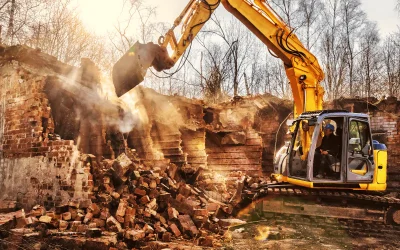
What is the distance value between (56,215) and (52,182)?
1085mm

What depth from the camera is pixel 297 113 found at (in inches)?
333

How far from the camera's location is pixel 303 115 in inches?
299

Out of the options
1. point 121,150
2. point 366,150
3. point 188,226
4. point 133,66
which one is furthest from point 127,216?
point 121,150

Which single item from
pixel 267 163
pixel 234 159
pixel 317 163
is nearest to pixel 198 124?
pixel 234 159

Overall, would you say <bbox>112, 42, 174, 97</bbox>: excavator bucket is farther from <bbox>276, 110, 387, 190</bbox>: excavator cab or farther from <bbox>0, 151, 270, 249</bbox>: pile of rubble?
<bbox>276, 110, 387, 190</bbox>: excavator cab

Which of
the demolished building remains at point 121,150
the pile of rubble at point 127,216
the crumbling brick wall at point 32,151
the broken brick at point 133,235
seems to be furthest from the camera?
the crumbling brick wall at point 32,151

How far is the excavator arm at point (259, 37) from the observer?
5.82 m

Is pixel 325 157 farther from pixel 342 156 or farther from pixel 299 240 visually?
pixel 299 240

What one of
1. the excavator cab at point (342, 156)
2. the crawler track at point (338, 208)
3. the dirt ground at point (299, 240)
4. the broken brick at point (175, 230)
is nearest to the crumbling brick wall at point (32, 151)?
the broken brick at point (175, 230)

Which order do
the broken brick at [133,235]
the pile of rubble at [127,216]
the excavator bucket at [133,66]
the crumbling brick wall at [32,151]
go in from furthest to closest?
the crumbling brick wall at [32,151]
the excavator bucket at [133,66]
the pile of rubble at [127,216]
the broken brick at [133,235]

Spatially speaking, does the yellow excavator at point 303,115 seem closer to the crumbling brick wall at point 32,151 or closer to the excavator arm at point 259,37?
the excavator arm at point 259,37

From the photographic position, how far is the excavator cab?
699cm

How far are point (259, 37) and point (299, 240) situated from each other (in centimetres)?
474

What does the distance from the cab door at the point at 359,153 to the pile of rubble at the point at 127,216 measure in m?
2.97
